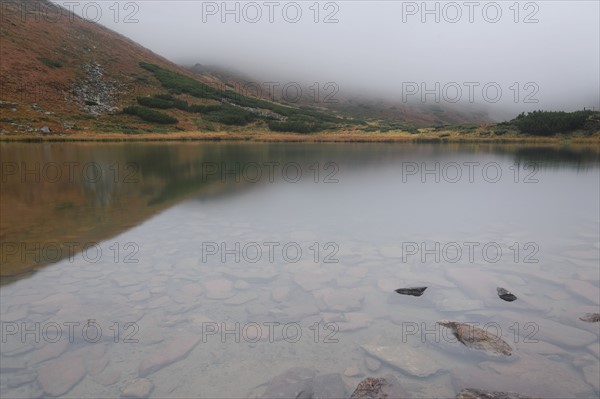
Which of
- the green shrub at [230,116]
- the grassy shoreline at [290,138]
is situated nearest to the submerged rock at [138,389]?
the grassy shoreline at [290,138]

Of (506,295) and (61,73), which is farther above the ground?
(61,73)

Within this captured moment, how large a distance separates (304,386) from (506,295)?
14.1 feet

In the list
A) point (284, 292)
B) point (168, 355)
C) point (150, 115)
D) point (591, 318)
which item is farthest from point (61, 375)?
point (150, 115)

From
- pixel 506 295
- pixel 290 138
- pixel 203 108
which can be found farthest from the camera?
pixel 203 108

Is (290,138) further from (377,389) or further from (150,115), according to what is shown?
(377,389)

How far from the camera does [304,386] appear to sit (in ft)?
14.8

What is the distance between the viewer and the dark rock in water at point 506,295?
679 cm

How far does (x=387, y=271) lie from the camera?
8094mm

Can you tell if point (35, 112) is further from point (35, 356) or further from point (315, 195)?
point (35, 356)

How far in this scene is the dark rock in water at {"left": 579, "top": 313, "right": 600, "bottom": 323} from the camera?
234 inches

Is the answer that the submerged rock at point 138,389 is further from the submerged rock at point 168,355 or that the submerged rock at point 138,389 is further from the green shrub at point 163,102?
the green shrub at point 163,102

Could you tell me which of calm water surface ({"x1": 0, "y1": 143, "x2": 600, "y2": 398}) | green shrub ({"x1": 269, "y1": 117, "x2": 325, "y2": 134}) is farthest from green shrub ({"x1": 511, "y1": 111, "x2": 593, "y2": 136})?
calm water surface ({"x1": 0, "y1": 143, "x2": 600, "y2": 398})

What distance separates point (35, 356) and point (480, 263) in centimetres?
821

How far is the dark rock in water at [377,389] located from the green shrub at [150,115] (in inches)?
2577
